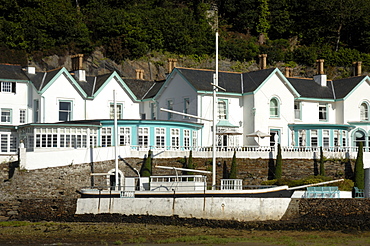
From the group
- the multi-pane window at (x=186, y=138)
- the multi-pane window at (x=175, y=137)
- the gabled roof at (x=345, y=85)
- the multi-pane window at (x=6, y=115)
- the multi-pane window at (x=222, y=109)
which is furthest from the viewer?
the gabled roof at (x=345, y=85)

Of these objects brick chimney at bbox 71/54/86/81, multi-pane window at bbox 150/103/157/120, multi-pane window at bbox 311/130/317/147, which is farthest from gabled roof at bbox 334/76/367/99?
brick chimney at bbox 71/54/86/81

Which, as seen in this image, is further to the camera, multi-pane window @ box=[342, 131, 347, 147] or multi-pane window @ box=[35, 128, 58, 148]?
multi-pane window @ box=[342, 131, 347, 147]

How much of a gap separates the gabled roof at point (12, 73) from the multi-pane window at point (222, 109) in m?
14.8

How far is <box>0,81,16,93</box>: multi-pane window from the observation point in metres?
54.6

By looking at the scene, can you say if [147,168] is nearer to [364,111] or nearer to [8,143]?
[8,143]

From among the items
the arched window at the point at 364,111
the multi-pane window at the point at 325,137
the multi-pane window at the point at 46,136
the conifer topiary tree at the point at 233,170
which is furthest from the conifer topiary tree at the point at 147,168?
the arched window at the point at 364,111

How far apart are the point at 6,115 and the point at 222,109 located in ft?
53.2

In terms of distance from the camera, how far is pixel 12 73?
5531cm

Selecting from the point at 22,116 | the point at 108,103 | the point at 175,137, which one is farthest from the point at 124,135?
the point at 22,116

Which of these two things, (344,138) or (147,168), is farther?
(344,138)

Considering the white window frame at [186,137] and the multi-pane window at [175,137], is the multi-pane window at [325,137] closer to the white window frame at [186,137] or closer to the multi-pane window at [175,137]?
the white window frame at [186,137]

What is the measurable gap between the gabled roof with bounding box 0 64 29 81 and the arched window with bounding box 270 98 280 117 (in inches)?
737

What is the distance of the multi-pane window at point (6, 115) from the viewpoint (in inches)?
2140

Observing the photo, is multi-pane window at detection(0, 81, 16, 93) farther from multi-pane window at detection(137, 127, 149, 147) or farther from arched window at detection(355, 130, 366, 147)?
arched window at detection(355, 130, 366, 147)
